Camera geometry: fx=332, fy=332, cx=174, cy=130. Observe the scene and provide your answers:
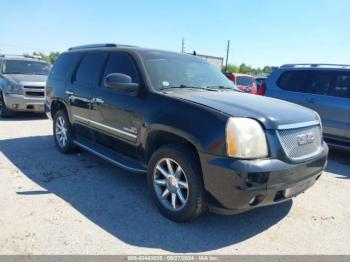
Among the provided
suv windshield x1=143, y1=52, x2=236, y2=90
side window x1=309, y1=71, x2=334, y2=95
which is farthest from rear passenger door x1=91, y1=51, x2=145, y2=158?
side window x1=309, y1=71, x2=334, y2=95

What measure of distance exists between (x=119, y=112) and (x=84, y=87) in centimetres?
120

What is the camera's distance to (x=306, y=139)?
11.6ft

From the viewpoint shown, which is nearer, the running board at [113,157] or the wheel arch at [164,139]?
the wheel arch at [164,139]

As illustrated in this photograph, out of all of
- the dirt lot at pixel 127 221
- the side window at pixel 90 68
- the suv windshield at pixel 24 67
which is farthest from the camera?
the suv windshield at pixel 24 67

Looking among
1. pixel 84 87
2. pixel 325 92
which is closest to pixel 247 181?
pixel 84 87

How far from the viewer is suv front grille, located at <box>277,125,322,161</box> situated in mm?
3285

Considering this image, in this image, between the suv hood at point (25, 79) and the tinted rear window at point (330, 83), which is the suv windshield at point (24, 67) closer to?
the suv hood at point (25, 79)

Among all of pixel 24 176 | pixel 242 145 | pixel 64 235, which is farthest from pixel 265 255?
pixel 24 176

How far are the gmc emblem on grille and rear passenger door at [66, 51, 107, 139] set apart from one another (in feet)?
9.89

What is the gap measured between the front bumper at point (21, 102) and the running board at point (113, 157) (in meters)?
4.92

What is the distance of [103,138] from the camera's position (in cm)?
491

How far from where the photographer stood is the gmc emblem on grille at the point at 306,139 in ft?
11.3

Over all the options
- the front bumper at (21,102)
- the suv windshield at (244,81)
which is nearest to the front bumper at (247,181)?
the front bumper at (21,102)

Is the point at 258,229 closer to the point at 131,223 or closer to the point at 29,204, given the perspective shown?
the point at 131,223
